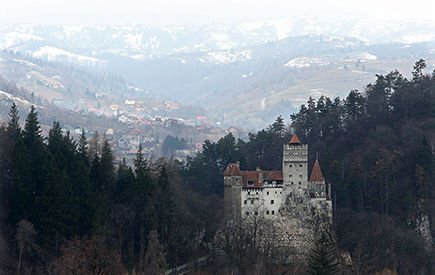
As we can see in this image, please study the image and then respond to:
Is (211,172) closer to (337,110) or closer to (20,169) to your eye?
(337,110)

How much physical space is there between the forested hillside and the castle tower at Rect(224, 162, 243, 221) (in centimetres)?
73

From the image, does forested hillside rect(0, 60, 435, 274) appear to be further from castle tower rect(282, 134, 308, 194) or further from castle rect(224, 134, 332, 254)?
castle tower rect(282, 134, 308, 194)

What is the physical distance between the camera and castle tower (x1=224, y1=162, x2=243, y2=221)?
49906 millimetres

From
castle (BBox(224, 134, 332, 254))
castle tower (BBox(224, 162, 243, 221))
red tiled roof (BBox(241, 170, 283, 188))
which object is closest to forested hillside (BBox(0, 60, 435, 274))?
castle tower (BBox(224, 162, 243, 221))

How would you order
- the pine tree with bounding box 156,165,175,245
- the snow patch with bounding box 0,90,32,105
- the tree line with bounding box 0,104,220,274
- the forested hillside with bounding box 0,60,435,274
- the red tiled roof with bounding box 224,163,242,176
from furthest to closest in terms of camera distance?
the snow patch with bounding box 0,90,32,105 → the red tiled roof with bounding box 224,163,242,176 → the pine tree with bounding box 156,165,175,245 → the forested hillside with bounding box 0,60,435,274 → the tree line with bounding box 0,104,220,274

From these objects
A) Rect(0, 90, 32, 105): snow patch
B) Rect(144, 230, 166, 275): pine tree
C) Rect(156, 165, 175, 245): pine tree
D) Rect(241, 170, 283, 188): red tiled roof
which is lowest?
Rect(144, 230, 166, 275): pine tree

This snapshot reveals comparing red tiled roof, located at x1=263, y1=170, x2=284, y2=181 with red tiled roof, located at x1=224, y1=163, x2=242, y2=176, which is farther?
red tiled roof, located at x1=224, y1=163, x2=242, y2=176

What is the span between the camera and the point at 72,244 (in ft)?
128

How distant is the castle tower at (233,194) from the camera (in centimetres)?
4991

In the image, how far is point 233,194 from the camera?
5025 cm

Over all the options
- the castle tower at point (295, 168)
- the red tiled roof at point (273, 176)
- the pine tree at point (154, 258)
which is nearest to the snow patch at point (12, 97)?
the red tiled roof at point (273, 176)

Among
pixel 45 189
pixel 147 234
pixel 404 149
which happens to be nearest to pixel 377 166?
pixel 404 149

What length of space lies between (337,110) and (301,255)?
59.7ft

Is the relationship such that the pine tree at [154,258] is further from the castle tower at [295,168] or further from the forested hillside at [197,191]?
the castle tower at [295,168]
